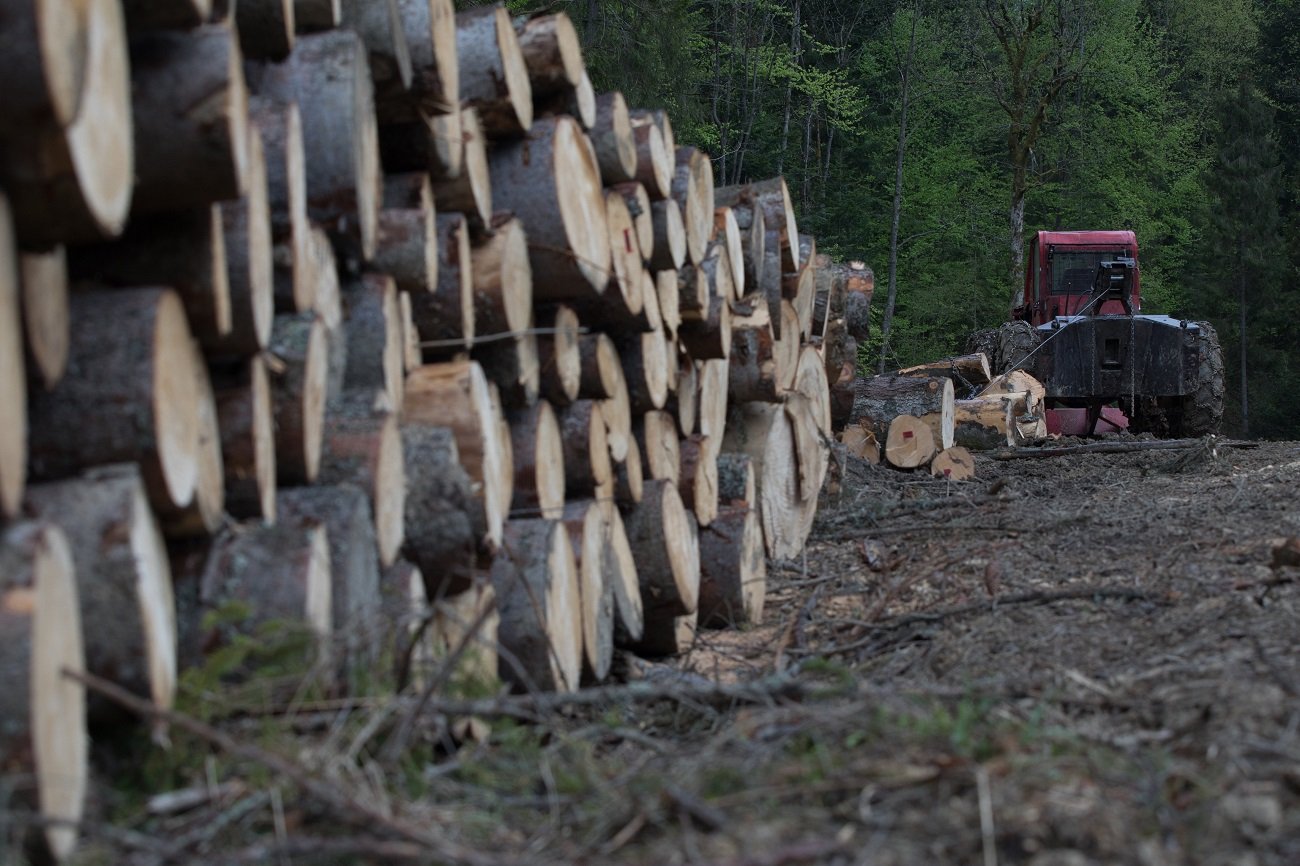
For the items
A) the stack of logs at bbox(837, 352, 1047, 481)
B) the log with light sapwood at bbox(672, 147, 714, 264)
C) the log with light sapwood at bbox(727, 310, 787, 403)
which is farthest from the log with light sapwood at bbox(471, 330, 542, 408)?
the stack of logs at bbox(837, 352, 1047, 481)

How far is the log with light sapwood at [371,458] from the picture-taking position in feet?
9.96

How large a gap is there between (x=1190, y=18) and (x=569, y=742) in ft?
141

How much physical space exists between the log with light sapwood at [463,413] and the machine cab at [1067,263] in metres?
15.9

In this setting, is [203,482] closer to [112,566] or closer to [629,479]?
[112,566]

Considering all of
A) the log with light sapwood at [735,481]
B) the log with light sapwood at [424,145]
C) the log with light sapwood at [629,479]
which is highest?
the log with light sapwood at [424,145]

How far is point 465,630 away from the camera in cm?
311

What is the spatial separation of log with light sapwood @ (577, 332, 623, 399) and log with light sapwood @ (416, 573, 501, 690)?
1184 mm

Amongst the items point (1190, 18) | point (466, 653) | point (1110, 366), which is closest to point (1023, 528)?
point (466, 653)

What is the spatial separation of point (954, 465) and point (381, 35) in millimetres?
7877

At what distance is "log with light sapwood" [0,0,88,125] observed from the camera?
1797 millimetres

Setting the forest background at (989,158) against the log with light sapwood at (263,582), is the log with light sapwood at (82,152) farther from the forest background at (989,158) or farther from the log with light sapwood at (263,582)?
the forest background at (989,158)

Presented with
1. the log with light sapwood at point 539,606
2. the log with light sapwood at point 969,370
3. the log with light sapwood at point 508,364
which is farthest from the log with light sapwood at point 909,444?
the log with light sapwood at point 539,606

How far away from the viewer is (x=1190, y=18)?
133 feet

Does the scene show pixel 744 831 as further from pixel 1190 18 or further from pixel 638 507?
pixel 1190 18
